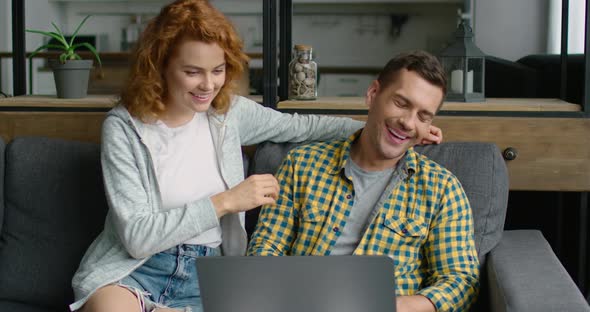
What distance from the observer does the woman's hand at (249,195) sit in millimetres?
1854

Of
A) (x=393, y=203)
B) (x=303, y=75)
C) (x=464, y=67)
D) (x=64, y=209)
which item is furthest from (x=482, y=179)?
(x=64, y=209)

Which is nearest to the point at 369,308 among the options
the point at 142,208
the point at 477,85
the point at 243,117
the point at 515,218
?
the point at 142,208

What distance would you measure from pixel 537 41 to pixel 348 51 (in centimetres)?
177

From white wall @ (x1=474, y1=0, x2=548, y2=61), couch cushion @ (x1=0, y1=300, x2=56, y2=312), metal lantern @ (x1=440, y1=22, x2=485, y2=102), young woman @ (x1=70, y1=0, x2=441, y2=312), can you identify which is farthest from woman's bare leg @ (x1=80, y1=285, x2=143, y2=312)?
white wall @ (x1=474, y1=0, x2=548, y2=61)

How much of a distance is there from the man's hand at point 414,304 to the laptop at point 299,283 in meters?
0.36

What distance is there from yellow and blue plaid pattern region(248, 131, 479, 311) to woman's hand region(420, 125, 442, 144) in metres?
0.16

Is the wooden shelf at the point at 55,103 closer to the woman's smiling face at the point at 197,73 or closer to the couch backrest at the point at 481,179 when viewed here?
the woman's smiling face at the point at 197,73

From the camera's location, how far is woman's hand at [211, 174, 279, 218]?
1.85 m

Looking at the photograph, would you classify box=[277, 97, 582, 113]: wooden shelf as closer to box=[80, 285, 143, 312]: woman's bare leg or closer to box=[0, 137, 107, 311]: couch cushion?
box=[0, 137, 107, 311]: couch cushion

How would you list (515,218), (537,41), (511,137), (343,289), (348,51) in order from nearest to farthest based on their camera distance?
(343,289), (511,137), (515,218), (537,41), (348,51)

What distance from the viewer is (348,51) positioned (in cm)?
694

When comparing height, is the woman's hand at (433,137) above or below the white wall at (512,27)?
below

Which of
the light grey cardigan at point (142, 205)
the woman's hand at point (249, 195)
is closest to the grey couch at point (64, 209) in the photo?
the light grey cardigan at point (142, 205)

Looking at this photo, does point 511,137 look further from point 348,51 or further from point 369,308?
point 348,51
